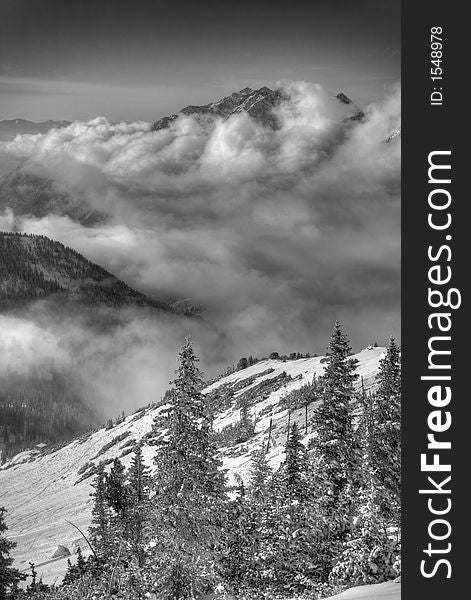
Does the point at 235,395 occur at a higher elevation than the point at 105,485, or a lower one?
higher

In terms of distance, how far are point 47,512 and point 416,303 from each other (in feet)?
402

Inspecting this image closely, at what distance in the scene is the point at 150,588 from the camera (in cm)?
2477

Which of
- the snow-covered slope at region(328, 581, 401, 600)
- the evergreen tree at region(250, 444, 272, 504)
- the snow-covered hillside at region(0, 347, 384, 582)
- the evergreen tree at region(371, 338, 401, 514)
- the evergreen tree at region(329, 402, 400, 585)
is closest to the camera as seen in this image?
the snow-covered slope at region(328, 581, 401, 600)

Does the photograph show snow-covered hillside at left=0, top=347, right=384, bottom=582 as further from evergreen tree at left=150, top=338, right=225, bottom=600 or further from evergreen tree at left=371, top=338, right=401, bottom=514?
evergreen tree at left=150, top=338, right=225, bottom=600

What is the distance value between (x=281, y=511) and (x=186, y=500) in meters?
7.21

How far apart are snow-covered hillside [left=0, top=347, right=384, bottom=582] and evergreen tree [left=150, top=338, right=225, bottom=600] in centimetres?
3320

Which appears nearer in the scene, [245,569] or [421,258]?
[421,258]

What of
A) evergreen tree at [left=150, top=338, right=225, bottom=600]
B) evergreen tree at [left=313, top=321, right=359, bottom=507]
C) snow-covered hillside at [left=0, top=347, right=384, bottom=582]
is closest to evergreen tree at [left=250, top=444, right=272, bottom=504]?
evergreen tree at [left=313, top=321, right=359, bottom=507]

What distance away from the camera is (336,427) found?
27953mm

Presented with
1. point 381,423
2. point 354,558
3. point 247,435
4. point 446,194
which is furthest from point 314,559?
point 247,435

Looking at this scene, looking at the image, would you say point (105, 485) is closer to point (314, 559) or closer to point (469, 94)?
point (314, 559)

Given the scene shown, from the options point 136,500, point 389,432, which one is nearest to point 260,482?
point 136,500

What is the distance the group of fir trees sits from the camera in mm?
24109

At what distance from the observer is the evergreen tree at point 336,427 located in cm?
2748
